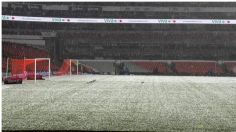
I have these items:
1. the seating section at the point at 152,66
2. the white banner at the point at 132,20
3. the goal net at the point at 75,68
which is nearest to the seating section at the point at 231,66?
the white banner at the point at 132,20

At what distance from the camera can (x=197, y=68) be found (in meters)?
47.3

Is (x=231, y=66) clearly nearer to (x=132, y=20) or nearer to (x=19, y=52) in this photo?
(x=132, y=20)

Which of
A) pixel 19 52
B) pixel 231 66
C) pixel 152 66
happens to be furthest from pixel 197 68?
pixel 19 52

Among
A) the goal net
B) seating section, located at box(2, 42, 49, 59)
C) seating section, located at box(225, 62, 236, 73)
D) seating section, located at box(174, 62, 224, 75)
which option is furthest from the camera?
seating section, located at box(225, 62, 236, 73)

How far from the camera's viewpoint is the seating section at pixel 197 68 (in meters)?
46.8

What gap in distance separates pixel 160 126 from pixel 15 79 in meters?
13.2

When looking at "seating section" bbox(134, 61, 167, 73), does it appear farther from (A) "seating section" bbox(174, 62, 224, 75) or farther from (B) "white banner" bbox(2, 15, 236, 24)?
(B) "white banner" bbox(2, 15, 236, 24)

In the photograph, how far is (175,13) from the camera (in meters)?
47.6

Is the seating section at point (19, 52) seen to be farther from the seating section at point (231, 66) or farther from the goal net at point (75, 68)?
the seating section at point (231, 66)

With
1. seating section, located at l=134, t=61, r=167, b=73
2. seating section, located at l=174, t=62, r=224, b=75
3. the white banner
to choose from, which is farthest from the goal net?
seating section, located at l=174, t=62, r=224, b=75

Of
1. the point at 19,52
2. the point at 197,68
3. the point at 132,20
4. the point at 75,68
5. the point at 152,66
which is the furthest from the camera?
the point at 152,66

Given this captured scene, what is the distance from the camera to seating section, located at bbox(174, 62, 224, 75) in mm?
46781

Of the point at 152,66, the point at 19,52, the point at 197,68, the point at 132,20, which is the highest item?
the point at 132,20

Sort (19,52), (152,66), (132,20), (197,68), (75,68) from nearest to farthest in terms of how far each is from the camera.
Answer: (19,52) < (75,68) < (132,20) < (197,68) < (152,66)
